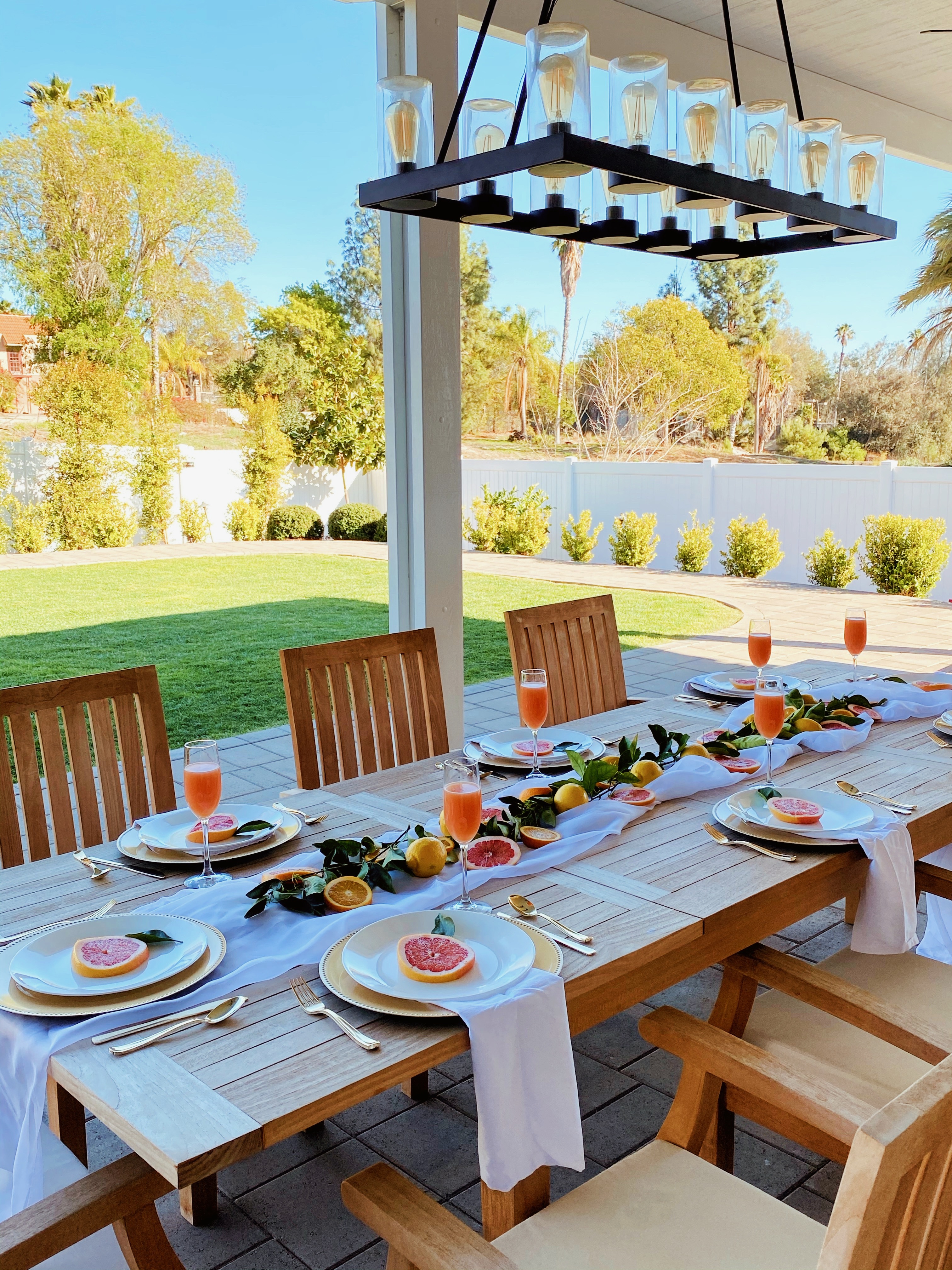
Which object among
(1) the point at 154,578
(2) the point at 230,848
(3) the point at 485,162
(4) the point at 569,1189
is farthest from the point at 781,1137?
(1) the point at 154,578

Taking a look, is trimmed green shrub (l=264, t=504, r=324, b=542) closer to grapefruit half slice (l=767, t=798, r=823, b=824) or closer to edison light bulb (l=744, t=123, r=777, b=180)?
edison light bulb (l=744, t=123, r=777, b=180)

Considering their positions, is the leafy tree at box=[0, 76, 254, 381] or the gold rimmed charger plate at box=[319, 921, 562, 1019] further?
the leafy tree at box=[0, 76, 254, 381]

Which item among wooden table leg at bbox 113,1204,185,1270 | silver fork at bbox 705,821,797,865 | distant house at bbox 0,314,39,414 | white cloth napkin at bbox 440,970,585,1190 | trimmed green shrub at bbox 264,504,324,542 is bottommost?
wooden table leg at bbox 113,1204,185,1270

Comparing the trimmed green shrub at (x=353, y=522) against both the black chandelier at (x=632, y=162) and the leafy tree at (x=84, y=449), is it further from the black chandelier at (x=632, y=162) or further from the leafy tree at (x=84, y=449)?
the black chandelier at (x=632, y=162)

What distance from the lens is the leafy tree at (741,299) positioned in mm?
14085

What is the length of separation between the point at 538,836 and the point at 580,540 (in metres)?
8.26

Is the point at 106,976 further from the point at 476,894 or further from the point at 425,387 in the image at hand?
the point at 425,387

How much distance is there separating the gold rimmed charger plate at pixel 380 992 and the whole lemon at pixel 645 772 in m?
0.58

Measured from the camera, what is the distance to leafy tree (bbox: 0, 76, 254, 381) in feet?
9.77

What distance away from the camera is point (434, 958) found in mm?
1237

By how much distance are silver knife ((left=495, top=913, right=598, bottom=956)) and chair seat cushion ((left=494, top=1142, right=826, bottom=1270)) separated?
28 cm

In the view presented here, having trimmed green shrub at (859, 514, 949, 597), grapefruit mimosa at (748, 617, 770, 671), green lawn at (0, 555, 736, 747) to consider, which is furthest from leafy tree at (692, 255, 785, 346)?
grapefruit mimosa at (748, 617, 770, 671)

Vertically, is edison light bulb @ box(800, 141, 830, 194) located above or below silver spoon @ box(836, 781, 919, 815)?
above

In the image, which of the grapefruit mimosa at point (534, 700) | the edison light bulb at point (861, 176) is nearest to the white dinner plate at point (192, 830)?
the grapefruit mimosa at point (534, 700)
